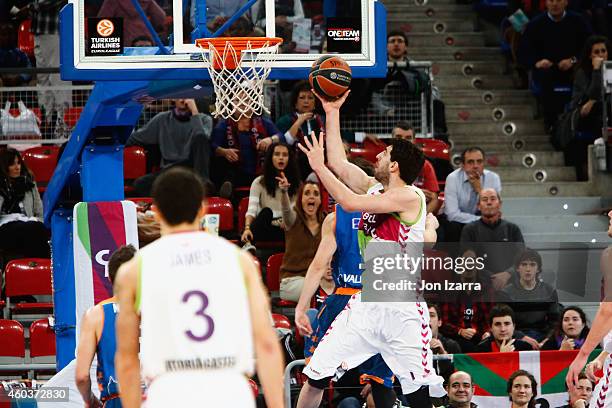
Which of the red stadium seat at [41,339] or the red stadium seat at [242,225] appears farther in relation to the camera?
the red stadium seat at [242,225]

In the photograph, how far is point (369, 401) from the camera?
9.69m

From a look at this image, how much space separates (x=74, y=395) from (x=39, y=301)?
383 centimetres

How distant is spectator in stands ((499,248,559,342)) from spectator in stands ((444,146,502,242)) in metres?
1.20

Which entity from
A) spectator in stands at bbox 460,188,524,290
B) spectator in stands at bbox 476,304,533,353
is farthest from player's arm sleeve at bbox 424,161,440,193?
spectator in stands at bbox 476,304,533,353

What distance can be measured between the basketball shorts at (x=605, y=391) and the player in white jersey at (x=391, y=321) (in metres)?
1.10

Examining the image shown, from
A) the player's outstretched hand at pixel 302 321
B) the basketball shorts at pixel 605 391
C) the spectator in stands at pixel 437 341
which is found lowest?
the spectator in stands at pixel 437 341

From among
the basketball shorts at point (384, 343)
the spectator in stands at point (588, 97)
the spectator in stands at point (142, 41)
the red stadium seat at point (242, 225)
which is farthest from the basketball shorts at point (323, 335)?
the spectator in stands at point (588, 97)

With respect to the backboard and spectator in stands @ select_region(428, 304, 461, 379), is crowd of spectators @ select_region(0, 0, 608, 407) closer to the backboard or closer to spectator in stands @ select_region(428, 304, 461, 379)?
spectator in stands @ select_region(428, 304, 461, 379)

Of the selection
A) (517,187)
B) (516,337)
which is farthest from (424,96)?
(516,337)

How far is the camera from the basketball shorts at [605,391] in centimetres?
775

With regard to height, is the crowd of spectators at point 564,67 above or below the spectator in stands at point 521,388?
above

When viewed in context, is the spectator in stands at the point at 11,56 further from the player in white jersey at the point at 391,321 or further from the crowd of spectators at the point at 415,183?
the player in white jersey at the point at 391,321

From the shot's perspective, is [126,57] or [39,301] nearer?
[126,57]

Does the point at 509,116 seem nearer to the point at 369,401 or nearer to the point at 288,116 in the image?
the point at 288,116
